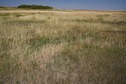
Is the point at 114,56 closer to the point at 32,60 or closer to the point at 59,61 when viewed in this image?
the point at 59,61

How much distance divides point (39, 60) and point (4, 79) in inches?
46.1

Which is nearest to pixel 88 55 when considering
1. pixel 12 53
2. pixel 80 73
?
pixel 80 73

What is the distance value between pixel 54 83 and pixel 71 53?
6.37 feet

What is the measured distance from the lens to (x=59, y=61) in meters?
4.66

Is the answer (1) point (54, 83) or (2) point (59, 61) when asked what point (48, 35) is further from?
(1) point (54, 83)

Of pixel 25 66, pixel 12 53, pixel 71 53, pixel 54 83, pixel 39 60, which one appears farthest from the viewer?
pixel 71 53

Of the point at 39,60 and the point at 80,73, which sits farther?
the point at 39,60

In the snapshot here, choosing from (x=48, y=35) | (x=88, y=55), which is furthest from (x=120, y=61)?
(x=48, y=35)

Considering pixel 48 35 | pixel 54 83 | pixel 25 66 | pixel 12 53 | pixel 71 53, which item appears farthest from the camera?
pixel 48 35

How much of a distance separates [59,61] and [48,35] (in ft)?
13.1

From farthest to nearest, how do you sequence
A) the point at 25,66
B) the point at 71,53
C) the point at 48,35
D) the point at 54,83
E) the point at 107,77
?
1. the point at 48,35
2. the point at 71,53
3. the point at 25,66
4. the point at 107,77
5. the point at 54,83

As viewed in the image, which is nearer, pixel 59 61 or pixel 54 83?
pixel 54 83

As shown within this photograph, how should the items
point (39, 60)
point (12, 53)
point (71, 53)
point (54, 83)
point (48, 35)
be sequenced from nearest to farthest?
point (54, 83) → point (39, 60) → point (12, 53) → point (71, 53) → point (48, 35)

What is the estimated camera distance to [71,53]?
5.36 metres
